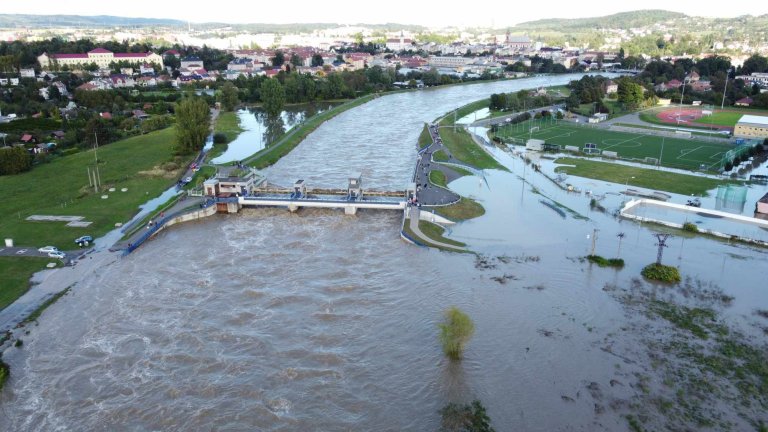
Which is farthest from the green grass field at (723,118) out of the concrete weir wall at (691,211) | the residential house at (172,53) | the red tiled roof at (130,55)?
the red tiled roof at (130,55)

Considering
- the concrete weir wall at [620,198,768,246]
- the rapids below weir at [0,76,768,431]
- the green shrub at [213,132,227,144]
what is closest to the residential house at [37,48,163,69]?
the green shrub at [213,132,227,144]

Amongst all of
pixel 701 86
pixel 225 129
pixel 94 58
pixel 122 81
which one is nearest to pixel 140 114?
pixel 225 129

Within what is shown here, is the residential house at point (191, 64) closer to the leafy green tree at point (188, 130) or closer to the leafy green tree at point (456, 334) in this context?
the leafy green tree at point (188, 130)

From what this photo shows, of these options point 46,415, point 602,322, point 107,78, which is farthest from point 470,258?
point 107,78

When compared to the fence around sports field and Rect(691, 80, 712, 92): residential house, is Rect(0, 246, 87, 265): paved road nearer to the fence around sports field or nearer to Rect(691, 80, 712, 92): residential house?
the fence around sports field

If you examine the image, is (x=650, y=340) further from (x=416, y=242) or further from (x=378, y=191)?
(x=378, y=191)
